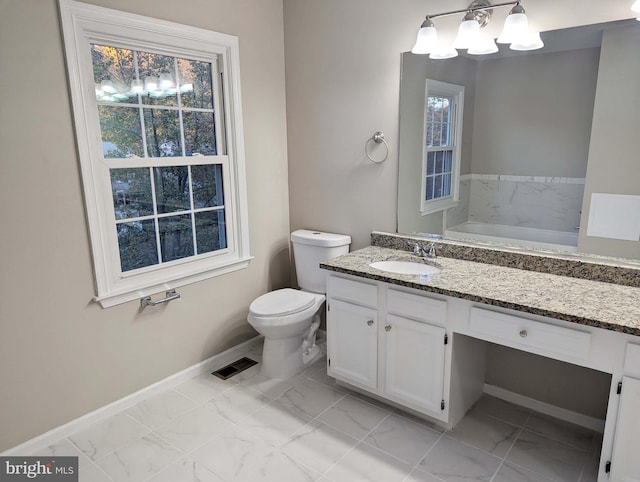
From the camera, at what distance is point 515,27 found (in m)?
2.03

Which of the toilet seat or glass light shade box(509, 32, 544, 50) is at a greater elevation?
glass light shade box(509, 32, 544, 50)

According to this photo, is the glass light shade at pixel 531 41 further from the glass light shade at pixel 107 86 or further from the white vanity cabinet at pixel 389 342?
the glass light shade at pixel 107 86

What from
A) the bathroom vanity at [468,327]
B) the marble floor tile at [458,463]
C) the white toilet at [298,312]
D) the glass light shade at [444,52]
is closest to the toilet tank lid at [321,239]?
the white toilet at [298,312]

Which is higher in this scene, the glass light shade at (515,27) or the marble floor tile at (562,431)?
the glass light shade at (515,27)

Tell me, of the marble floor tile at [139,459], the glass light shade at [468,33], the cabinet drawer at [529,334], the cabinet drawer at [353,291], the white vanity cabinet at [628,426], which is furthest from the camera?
the cabinet drawer at [353,291]

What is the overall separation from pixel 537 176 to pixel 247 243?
6.11 ft

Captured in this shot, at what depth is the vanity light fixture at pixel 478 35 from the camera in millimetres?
2037

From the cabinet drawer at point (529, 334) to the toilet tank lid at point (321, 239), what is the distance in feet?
3.80

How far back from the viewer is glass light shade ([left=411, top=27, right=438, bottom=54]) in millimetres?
2252

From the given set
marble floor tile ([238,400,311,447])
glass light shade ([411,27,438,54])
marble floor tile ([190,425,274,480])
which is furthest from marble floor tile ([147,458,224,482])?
glass light shade ([411,27,438,54])

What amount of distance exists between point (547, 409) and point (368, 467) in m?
1.08

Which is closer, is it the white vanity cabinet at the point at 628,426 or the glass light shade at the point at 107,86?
the white vanity cabinet at the point at 628,426

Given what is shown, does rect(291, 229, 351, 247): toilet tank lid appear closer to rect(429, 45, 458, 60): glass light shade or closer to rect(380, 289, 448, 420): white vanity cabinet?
rect(380, 289, 448, 420): white vanity cabinet

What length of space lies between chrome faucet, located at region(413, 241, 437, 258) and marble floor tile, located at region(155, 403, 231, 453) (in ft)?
4.72
